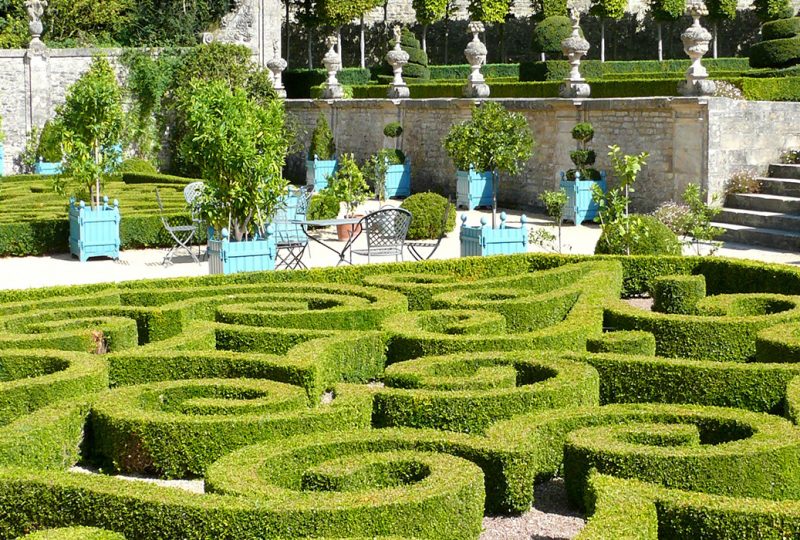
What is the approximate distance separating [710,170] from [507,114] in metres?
3.04

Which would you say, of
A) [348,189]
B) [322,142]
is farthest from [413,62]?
[348,189]

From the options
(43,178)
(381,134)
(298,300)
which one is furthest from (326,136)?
(298,300)

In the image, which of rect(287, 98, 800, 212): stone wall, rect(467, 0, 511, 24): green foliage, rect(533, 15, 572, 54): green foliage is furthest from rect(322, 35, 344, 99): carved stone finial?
rect(467, 0, 511, 24): green foliage

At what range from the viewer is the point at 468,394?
6762 millimetres

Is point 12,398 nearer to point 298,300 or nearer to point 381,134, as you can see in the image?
point 298,300

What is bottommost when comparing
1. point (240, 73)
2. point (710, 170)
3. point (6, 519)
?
point (6, 519)

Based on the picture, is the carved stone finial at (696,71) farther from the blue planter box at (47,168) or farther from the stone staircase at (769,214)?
the blue planter box at (47,168)

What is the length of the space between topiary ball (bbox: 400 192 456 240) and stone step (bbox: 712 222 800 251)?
3.40 m

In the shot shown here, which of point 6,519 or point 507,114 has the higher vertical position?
point 507,114

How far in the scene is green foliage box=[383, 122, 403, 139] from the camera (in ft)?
78.0

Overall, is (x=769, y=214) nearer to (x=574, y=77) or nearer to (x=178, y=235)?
(x=574, y=77)

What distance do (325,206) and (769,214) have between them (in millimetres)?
5364

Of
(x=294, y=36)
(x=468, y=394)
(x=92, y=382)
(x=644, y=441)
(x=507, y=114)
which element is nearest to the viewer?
(x=644, y=441)

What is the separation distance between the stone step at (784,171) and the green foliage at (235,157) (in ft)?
26.3
